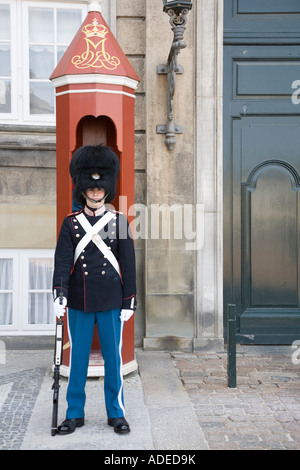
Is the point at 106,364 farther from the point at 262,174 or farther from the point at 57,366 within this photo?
the point at 262,174

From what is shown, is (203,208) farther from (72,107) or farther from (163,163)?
(72,107)

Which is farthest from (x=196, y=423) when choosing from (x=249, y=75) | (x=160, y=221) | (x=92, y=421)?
(x=249, y=75)

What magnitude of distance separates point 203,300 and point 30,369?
1962 mm

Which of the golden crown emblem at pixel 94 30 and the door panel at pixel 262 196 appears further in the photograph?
the door panel at pixel 262 196

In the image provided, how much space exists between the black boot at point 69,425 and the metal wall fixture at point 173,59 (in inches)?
127

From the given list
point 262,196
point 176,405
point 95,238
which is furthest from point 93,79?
point 176,405

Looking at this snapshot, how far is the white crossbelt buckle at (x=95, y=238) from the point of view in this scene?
428 centimetres

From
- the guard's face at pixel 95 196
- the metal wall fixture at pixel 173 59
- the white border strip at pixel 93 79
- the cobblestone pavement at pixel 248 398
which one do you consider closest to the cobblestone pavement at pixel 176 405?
the cobblestone pavement at pixel 248 398

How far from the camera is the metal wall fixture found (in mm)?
5408

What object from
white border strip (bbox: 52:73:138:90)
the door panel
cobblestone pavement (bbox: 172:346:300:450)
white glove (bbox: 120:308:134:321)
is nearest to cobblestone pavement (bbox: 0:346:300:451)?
cobblestone pavement (bbox: 172:346:300:450)

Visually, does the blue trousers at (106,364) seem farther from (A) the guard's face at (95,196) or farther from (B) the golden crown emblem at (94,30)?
(B) the golden crown emblem at (94,30)

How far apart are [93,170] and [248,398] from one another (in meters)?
2.28

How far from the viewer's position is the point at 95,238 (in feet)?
14.1

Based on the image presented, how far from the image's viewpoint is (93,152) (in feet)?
14.2
